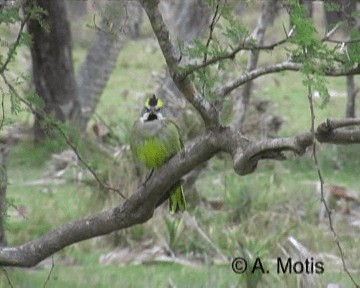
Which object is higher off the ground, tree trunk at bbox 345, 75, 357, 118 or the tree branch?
the tree branch

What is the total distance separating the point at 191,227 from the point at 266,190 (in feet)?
4.87

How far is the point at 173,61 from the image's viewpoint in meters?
4.56

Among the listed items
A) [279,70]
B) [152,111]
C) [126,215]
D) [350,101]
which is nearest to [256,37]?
[350,101]

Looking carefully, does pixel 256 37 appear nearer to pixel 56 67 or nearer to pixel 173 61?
pixel 56 67

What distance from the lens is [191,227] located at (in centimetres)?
834

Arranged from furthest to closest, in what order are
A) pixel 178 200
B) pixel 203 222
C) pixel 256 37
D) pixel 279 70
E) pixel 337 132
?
pixel 256 37, pixel 203 222, pixel 178 200, pixel 279 70, pixel 337 132

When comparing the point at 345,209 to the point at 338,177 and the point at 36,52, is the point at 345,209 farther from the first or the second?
the point at 36,52

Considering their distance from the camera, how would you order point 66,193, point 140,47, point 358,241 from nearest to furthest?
point 358,241
point 66,193
point 140,47

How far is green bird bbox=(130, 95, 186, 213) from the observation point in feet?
19.0

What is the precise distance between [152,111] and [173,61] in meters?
1.54

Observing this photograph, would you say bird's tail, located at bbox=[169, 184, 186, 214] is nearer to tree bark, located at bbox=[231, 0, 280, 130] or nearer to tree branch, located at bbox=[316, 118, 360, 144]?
tree branch, located at bbox=[316, 118, 360, 144]

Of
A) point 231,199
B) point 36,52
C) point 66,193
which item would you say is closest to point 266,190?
point 231,199

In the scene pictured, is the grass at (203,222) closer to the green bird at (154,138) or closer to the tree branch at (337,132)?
the green bird at (154,138)

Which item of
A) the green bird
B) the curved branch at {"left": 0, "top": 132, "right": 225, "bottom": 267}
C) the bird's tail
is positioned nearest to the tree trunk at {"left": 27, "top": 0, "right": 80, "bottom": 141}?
the bird's tail
